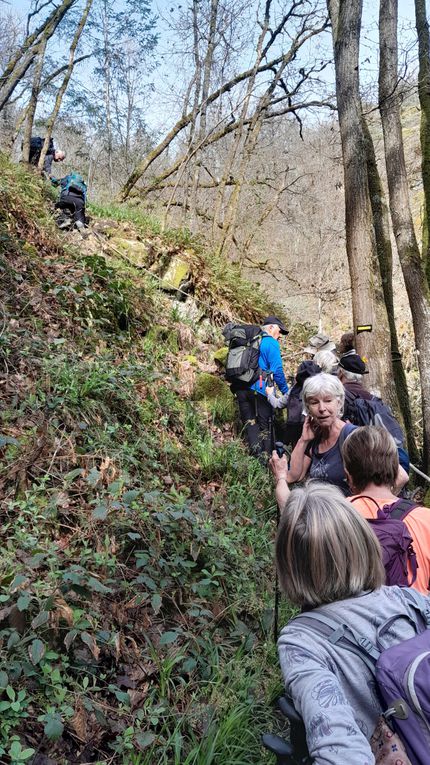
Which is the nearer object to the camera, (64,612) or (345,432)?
(64,612)

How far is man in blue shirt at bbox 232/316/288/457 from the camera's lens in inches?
237

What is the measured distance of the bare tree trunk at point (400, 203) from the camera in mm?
6582

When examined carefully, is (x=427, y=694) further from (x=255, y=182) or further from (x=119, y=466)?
(x=255, y=182)

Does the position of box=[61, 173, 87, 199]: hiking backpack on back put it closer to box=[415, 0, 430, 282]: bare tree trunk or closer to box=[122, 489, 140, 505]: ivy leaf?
box=[415, 0, 430, 282]: bare tree trunk

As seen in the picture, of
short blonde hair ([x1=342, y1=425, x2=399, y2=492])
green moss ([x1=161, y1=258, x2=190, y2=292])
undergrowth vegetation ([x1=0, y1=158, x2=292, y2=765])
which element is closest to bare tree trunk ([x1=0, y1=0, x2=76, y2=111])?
green moss ([x1=161, y1=258, x2=190, y2=292])

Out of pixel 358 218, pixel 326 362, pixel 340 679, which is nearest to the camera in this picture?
pixel 340 679

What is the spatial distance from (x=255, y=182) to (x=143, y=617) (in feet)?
44.6

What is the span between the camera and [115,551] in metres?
3.30

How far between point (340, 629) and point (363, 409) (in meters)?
2.91

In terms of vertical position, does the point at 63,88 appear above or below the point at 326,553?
above

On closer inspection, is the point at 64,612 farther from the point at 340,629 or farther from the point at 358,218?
the point at 358,218

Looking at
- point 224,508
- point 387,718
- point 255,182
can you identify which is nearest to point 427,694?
point 387,718

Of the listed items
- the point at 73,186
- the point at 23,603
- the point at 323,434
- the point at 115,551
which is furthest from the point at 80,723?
the point at 73,186

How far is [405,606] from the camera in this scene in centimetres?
160
